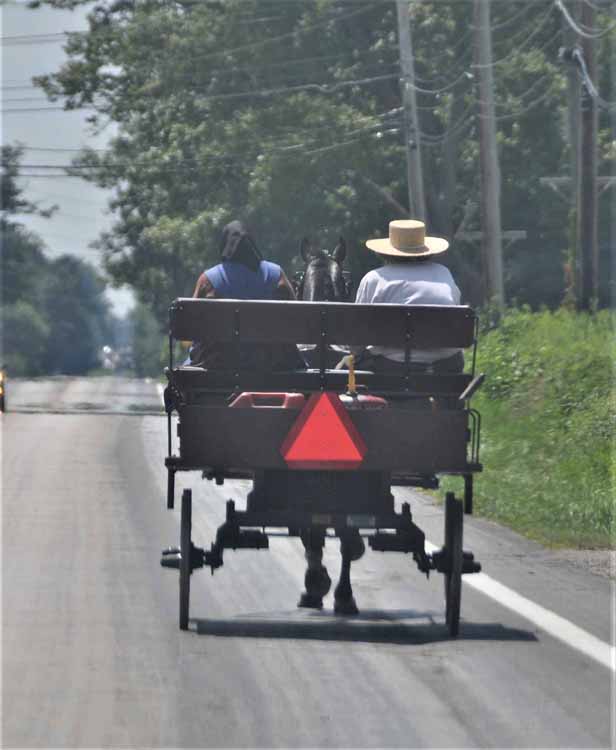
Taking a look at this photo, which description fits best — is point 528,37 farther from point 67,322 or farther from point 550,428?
point 67,322

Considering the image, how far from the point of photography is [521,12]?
4847 cm

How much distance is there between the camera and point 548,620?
→ 370 inches

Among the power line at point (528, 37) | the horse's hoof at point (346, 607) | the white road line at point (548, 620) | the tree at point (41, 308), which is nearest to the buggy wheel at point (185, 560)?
the horse's hoof at point (346, 607)

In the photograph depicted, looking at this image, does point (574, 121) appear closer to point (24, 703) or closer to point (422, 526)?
point (422, 526)

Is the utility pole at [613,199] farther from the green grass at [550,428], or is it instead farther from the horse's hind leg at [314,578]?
the horse's hind leg at [314,578]

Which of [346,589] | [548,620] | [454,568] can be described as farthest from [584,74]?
[454,568]

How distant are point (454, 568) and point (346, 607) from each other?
3.15 feet

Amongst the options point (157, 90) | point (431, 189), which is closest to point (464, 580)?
point (431, 189)

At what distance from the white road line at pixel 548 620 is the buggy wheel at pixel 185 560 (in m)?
1.88

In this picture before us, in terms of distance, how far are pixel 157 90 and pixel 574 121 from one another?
2056 centimetres

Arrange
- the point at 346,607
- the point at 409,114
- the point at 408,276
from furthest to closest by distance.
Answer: the point at 409,114 < the point at 408,276 < the point at 346,607

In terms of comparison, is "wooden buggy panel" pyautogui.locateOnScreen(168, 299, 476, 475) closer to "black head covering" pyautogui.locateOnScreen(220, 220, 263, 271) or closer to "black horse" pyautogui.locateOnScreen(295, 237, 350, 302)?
"black head covering" pyautogui.locateOnScreen(220, 220, 263, 271)

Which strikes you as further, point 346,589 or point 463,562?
point 346,589

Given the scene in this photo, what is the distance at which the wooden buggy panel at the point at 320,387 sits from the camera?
29.0 ft
